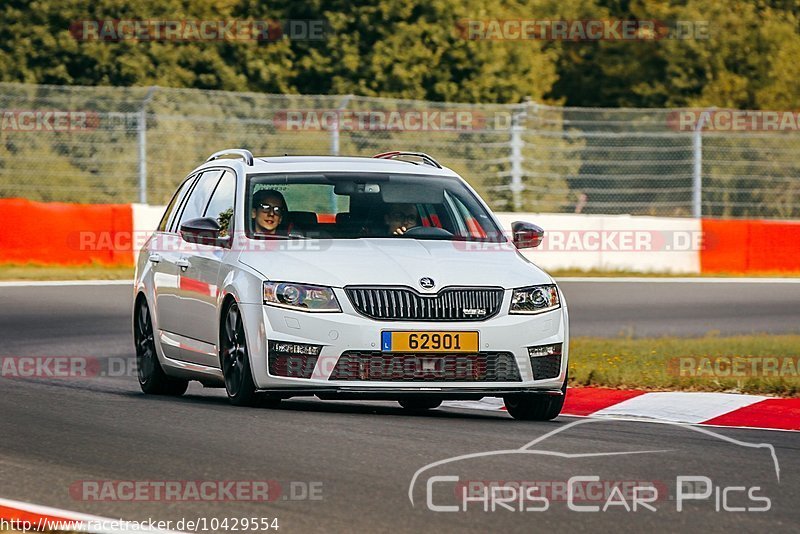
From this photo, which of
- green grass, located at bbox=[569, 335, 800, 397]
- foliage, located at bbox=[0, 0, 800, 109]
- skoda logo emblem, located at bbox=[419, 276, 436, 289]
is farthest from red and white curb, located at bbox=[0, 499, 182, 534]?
foliage, located at bbox=[0, 0, 800, 109]

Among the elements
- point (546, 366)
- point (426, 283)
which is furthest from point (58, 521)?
point (546, 366)

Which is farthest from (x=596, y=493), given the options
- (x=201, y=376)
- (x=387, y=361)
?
(x=201, y=376)

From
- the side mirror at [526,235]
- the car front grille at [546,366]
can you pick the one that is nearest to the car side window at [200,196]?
the side mirror at [526,235]

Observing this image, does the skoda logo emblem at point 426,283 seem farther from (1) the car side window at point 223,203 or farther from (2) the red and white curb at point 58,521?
(2) the red and white curb at point 58,521

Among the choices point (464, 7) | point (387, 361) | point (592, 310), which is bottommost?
point (592, 310)

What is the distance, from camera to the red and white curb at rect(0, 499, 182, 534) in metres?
→ 6.41

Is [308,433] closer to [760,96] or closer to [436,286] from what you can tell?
[436,286]

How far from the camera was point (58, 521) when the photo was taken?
21.7 feet

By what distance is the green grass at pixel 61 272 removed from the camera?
23.3 meters

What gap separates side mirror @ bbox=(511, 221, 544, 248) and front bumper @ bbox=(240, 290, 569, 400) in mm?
1141

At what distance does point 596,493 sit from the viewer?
A: 23.5ft

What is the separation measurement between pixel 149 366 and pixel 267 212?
67.3 inches

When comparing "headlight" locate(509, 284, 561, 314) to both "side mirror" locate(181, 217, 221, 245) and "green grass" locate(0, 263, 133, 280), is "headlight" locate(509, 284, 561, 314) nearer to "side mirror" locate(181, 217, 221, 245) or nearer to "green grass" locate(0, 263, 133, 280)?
"side mirror" locate(181, 217, 221, 245)

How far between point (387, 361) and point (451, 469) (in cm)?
187
